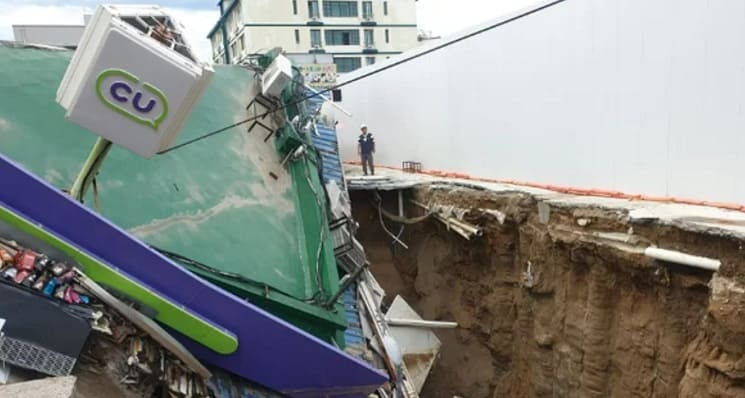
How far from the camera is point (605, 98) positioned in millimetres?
7242

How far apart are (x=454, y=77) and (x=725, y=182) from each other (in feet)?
21.4

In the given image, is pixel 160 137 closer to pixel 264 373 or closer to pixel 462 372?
pixel 264 373

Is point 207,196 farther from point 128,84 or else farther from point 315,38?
point 315,38

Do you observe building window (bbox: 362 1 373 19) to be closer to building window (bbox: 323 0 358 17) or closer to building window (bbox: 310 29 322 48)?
building window (bbox: 323 0 358 17)

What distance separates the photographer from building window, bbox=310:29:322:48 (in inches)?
1644

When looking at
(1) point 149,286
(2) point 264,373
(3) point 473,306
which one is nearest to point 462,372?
(3) point 473,306

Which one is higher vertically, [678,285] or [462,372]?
[678,285]

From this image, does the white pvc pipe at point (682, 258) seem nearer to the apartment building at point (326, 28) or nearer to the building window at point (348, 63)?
the apartment building at point (326, 28)

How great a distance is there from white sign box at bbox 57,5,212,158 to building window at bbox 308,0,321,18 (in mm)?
41111

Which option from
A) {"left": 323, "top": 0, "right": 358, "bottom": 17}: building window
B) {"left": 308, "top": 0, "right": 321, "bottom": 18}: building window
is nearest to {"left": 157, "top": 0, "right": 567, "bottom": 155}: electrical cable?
{"left": 308, "top": 0, "right": 321, "bottom": 18}: building window

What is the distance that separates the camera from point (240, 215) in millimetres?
4816

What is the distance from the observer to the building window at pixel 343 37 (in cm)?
4306

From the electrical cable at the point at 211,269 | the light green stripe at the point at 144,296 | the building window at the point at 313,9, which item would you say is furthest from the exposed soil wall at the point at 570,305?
the building window at the point at 313,9

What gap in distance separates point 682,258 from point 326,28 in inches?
1609
